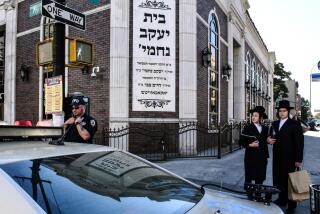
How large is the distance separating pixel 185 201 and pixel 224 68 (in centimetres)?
1489

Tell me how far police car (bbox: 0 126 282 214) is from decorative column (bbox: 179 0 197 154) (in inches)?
349

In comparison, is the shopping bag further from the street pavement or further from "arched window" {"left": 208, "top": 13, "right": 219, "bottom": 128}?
"arched window" {"left": 208, "top": 13, "right": 219, "bottom": 128}

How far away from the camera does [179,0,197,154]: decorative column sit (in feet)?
39.2

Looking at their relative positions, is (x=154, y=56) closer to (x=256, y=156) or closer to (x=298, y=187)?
(x=256, y=156)

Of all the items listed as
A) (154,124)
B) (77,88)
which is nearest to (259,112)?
(154,124)

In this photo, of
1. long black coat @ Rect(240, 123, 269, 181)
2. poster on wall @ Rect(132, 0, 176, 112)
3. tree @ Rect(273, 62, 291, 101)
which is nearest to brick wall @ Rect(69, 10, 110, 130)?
poster on wall @ Rect(132, 0, 176, 112)

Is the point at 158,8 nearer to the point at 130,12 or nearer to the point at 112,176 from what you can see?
the point at 130,12

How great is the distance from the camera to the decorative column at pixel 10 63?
15.6 m

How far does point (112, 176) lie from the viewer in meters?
2.66

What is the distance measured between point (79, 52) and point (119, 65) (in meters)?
5.22

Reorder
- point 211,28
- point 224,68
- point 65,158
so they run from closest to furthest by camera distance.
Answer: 1. point 65,158
2. point 211,28
3. point 224,68

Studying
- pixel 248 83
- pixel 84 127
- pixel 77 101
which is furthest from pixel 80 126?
pixel 248 83

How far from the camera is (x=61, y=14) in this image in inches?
218

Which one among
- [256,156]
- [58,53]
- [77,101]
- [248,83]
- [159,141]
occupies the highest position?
[248,83]
